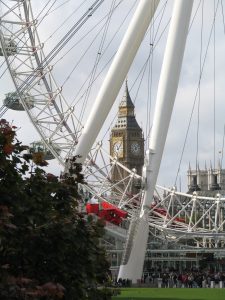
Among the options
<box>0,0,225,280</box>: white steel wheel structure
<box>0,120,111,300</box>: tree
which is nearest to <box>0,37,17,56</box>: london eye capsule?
<box>0,0,225,280</box>: white steel wheel structure

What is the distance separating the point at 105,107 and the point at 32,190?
92.6 ft

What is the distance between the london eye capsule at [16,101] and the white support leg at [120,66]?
382 inches

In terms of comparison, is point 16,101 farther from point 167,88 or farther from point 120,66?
point 167,88

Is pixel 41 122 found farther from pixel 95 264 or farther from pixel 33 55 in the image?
pixel 95 264

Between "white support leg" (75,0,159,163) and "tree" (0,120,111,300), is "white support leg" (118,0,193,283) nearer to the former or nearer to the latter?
"white support leg" (75,0,159,163)

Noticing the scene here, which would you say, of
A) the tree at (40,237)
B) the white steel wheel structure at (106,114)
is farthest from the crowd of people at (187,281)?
the tree at (40,237)

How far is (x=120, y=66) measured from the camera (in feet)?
126

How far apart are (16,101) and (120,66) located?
11.4 m

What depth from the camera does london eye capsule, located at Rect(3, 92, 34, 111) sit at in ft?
157

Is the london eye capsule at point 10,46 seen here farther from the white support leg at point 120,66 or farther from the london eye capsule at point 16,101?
the white support leg at point 120,66

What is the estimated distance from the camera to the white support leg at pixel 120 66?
37906 mm

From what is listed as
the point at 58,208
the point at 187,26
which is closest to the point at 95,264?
the point at 58,208

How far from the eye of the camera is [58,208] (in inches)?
433

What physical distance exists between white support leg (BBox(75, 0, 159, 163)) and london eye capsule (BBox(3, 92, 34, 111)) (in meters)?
9.69
